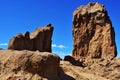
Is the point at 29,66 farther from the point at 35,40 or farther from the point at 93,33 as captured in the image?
the point at 93,33

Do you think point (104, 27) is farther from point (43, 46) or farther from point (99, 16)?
point (43, 46)

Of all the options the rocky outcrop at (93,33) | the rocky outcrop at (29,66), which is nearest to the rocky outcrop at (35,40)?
the rocky outcrop at (93,33)

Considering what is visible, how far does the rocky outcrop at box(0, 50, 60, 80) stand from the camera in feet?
93.4

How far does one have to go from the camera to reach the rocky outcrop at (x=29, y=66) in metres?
28.5

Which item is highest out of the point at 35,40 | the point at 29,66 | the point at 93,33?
the point at 93,33

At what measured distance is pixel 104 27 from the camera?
64.2m

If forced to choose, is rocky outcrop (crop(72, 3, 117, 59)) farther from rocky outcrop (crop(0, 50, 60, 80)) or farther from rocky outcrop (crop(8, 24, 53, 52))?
rocky outcrop (crop(0, 50, 60, 80))

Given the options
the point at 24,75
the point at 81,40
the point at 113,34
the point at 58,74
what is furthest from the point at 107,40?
the point at 24,75

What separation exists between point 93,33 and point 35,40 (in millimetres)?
16045

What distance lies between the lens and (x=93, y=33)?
219 feet

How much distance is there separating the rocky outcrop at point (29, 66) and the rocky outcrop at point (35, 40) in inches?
613

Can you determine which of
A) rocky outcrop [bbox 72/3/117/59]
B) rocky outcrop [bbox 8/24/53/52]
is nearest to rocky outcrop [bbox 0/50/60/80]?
rocky outcrop [bbox 8/24/53/52]

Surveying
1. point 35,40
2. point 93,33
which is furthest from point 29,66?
point 93,33

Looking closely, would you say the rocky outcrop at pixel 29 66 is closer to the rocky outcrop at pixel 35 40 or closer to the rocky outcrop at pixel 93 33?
the rocky outcrop at pixel 35 40
